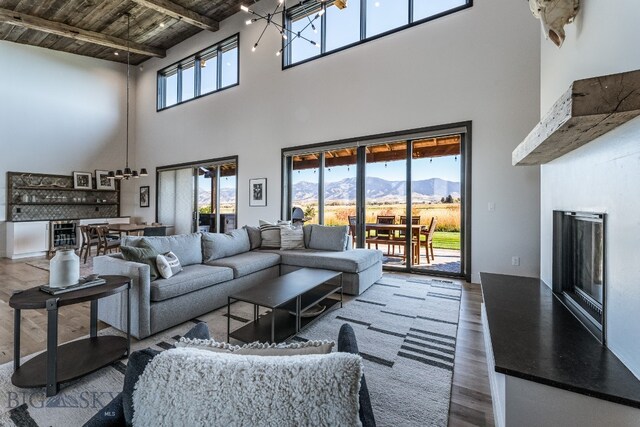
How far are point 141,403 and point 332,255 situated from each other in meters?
3.31

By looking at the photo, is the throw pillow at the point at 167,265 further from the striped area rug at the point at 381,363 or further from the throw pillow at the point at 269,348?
the throw pillow at the point at 269,348

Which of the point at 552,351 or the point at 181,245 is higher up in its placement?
the point at 181,245

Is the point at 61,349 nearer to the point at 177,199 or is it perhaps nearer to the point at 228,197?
the point at 228,197

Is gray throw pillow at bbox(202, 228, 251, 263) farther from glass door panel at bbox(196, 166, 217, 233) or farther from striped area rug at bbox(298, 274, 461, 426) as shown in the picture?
glass door panel at bbox(196, 166, 217, 233)

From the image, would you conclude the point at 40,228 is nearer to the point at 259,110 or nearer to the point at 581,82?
the point at 259,110

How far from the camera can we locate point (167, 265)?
2750 mm

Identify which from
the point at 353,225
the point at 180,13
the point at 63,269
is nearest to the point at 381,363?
the point at 63,269

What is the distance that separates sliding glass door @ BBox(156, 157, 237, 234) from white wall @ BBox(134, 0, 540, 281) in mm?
472

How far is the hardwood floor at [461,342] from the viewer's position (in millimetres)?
1628

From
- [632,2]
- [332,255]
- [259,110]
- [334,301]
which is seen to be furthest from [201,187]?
[632,2]

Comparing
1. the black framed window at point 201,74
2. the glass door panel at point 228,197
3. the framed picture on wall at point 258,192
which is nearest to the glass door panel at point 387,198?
the framed picture on wall at point 258,192

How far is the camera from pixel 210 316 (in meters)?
2.97

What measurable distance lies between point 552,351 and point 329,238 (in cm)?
312

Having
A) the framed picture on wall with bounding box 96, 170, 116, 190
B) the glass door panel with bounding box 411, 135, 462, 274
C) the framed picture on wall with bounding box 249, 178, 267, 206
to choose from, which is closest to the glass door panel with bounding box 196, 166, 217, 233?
the framed picture on wall with bounding box 249, 178, 267, 206
